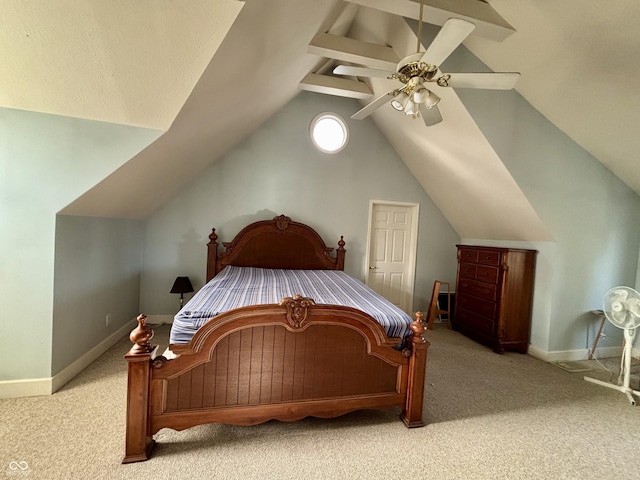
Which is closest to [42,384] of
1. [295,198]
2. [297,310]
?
[297,310]

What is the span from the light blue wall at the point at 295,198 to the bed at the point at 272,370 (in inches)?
87.3

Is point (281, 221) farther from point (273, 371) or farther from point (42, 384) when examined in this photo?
point (42, 384)

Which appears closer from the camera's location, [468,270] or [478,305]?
[478,305]

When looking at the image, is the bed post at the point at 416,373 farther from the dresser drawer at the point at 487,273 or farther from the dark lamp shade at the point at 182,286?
the dark lamp shade at the point at 182,286

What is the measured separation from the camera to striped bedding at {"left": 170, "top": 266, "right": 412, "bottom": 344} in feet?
5.27

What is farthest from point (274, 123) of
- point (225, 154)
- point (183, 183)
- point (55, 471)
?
point (55, 471)

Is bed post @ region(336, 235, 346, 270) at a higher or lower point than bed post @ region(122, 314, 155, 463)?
higher

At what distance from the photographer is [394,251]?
4.15 m

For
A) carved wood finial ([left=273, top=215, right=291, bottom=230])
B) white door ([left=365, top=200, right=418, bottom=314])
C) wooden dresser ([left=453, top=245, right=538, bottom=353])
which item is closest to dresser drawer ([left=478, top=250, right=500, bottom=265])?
wooden dresser ([left=453, top=245, right=538, bottom=353])

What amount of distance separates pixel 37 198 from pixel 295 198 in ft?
8.42

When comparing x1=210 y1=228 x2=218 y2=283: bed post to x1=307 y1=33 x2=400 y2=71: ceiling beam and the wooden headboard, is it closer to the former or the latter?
the wooden headboard

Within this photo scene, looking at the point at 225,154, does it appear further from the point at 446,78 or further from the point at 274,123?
the point at 446,78

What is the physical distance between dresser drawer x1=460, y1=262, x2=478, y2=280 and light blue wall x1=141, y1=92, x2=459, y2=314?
0.50 meters

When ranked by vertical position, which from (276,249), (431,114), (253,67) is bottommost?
(276,249)
